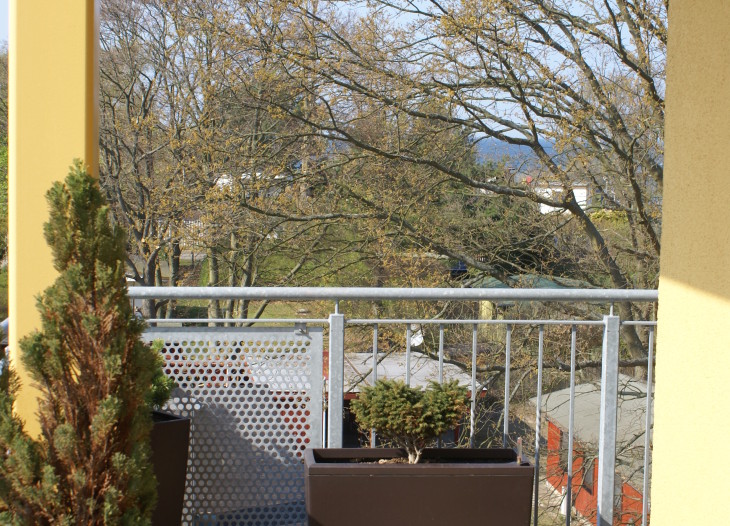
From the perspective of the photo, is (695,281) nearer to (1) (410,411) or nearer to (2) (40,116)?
(1) (410,411)

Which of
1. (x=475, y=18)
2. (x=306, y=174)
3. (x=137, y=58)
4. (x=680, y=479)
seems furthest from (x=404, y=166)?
(x=680, y=479)

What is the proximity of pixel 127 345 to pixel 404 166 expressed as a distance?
812 centimetres

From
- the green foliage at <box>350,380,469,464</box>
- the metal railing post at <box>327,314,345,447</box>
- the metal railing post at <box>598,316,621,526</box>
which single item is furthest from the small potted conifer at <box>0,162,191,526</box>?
the metal railing post at <box>598,316,621,526</box>

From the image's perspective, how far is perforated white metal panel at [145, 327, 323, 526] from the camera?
3.08 metres

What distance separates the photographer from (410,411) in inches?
108

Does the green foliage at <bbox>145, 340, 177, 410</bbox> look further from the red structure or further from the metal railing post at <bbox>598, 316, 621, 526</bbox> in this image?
the red structure

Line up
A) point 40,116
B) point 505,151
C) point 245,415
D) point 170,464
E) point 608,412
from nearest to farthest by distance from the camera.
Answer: point 40,116
point 170,464
point 245,415
point 608,412
point 505,151

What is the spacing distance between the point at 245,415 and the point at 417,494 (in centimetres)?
85

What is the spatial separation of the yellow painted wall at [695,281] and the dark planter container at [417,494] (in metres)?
0.51

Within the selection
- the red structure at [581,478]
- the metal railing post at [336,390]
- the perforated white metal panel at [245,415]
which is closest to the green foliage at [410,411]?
the metal railing post at [336,390]

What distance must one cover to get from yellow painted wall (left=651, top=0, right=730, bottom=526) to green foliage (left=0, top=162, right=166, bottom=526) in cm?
172

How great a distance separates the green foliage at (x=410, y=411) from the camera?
8.95 ft

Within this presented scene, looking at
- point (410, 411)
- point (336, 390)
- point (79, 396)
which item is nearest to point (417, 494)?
point (410, 411)

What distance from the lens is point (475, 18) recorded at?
25.7 feet
